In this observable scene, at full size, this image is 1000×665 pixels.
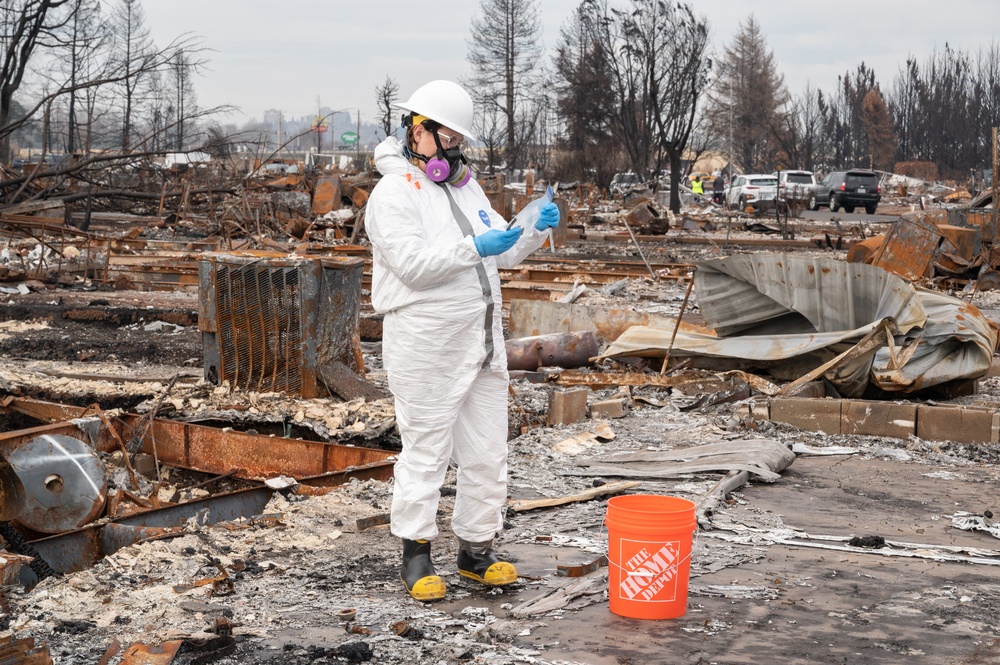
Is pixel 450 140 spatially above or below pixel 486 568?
above

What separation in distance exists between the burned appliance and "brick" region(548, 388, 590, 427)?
1605 millimetres

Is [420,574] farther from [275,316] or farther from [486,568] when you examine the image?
[275,316]

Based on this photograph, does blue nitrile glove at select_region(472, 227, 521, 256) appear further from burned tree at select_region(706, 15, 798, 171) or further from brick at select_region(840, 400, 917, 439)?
burned tree at select_region(706, 15, 798, 171)

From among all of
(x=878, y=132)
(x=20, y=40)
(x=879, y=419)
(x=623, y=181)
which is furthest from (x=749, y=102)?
(x=879, y=419)

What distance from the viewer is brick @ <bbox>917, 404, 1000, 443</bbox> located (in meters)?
6.79

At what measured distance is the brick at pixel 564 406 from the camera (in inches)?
284

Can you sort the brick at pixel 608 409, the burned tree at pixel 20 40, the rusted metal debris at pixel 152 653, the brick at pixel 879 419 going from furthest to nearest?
the burned tree at pixel 20 40 → the brick at pixel 608 409 → the brick at pixel 879 419 → the rusted metal debris at pixel 152 653

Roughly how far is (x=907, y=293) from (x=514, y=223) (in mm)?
5264

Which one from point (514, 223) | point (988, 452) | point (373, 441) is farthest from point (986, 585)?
point (373, 441)

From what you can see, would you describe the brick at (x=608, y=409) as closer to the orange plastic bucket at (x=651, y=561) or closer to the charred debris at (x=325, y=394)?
the charred debris at (x=325, y=394)

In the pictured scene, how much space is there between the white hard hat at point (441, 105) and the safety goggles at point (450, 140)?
0.14 ft

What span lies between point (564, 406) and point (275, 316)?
6.86ft

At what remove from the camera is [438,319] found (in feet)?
13.0

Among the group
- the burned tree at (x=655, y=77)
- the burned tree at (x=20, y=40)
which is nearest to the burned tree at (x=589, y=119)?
the burned tree at (x=655, y=77)
